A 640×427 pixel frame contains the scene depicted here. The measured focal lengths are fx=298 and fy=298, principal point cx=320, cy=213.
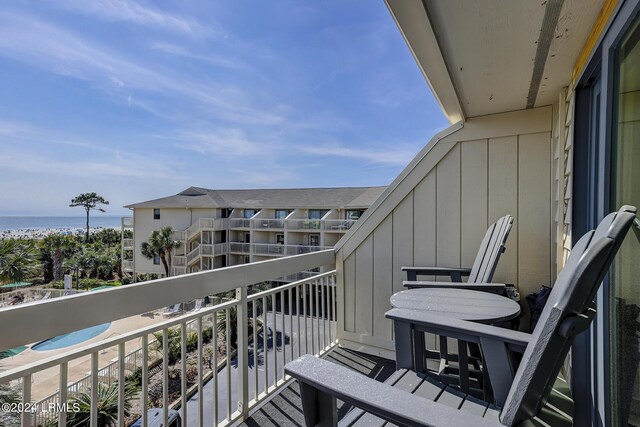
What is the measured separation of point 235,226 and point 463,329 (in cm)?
1403

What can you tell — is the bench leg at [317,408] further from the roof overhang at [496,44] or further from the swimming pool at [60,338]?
the roof overhang at [496,44]

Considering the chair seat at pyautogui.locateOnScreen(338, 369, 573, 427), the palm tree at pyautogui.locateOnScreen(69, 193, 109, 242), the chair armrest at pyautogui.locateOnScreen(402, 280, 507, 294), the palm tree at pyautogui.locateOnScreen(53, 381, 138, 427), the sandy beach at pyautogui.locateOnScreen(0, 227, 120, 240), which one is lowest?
the palm tree at pyautogui.locateOnScreen(53, 381, 138, 427)

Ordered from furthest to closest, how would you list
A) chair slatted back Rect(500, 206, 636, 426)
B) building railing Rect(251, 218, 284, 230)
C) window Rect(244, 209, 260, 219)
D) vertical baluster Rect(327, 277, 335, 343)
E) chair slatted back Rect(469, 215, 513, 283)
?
window Rect(244, 209, 260, 219), building railing Rect(251, 218, 284, 230), vertical baluster Rect(327, 277, 335, 343), chair slatted back Rect(469, 215, 513, 283), chair slatted back Rect(500, 206, 636, 426)

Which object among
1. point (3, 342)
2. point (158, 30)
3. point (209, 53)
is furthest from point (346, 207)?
point (3, 342)

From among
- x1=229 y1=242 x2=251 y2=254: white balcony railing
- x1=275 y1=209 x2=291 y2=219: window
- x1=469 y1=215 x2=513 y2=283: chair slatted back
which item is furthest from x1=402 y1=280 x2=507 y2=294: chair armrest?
x1=229 y1=242 x2=251 y2=254: white balcony railing

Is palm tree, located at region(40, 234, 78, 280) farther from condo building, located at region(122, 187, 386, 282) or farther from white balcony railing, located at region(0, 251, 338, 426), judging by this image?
white balcony railing, located at region(0, 251, 338, 426)

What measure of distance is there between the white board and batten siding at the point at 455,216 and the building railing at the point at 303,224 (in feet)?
33.4

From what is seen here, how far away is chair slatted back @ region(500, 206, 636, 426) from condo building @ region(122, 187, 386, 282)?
11.5 m

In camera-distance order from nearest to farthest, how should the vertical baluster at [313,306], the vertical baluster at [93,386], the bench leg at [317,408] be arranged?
1. the bench leg at [317,408]
2. the vertical baluster at [93,386]
3. the vertical baluster at [313,306]

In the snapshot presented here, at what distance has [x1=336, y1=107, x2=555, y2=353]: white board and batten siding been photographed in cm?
216

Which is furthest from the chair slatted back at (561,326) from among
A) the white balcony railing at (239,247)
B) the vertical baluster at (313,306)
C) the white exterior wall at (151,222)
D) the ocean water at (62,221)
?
the white exterior wall at (151,222)

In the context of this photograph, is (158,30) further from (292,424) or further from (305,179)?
(305,179)

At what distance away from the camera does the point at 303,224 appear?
13.4 m

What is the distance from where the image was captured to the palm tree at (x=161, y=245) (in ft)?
41.1
